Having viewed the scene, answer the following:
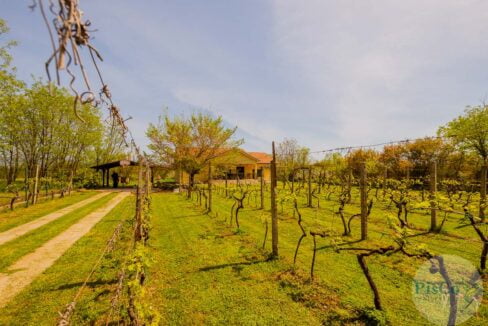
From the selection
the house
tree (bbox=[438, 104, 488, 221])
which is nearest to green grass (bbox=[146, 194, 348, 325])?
the house

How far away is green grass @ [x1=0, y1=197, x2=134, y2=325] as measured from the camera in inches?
159

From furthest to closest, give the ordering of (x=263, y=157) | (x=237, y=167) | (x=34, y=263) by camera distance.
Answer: (x=263, y=157) → (x=237, y=167) → (x=34, y=263)

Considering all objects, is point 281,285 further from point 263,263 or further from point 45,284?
point 45,284

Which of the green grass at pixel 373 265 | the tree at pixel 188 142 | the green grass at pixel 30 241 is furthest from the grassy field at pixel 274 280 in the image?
the tree at pixel 188 142

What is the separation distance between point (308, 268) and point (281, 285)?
3.55 ft

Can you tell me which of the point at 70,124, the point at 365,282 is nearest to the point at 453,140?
the point at 365,282

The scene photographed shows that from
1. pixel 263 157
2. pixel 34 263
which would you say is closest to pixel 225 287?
pixel 34 263

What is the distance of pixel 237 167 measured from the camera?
43.2m

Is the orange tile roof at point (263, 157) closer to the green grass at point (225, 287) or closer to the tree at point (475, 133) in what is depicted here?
the tree at point (475, 133)

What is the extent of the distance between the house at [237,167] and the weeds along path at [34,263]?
8625 mm

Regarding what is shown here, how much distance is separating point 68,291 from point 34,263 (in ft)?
7.64

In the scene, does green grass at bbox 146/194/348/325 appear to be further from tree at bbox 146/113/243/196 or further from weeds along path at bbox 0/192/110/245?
tree at bbox 146/113/243/196

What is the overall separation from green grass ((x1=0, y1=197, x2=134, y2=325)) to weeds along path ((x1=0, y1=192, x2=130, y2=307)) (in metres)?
0.19

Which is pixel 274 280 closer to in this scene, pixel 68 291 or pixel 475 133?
pixel 68 291
